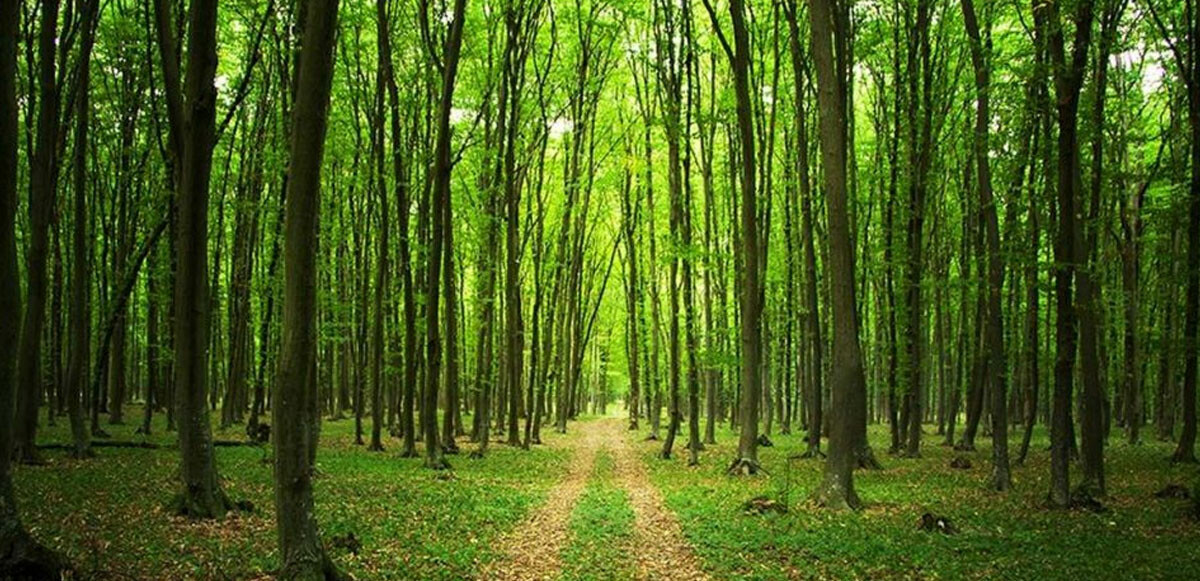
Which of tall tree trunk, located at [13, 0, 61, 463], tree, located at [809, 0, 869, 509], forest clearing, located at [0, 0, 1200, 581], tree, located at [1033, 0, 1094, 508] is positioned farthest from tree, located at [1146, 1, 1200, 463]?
tall tree trunk, located at [13, 0, 61, 463]

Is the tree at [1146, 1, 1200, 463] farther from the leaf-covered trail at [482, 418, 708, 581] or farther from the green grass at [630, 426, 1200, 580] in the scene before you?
the leaf-covered trail at [482, 418, 708, 581]

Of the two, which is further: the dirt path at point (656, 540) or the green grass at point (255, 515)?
the dirt path at point (656, 540)

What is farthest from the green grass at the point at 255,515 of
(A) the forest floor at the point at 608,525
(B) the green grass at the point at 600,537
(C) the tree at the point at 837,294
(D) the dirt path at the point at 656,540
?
(C) the tree at the point at 837,294

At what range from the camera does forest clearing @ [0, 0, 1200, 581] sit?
9.39 metres

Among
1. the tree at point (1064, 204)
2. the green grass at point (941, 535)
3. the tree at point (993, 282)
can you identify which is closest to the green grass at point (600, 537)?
the green grass at point (941, 535)

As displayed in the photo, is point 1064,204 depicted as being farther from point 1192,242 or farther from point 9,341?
point 9,341

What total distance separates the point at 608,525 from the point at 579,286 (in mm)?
24798

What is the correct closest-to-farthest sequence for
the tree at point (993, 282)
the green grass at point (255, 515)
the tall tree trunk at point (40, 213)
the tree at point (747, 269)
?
the green grass at point (255, 515), the tall tree trunk at point (40, 213), the tree at point (993, 282), the tree at point (747, 269)

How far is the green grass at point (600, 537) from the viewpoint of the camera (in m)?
9.44

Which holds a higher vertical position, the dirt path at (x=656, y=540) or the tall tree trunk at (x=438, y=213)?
the tall tree trunk at (x=438, y=213)

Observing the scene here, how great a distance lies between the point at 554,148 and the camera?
3328 centimetres

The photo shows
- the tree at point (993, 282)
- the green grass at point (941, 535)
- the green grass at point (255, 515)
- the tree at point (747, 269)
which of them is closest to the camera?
the green grass at point (255, 515)

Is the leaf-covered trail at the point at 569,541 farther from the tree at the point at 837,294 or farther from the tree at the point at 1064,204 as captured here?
the tree at the point at 1064,204

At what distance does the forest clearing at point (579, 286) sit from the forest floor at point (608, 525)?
104 millimetres
